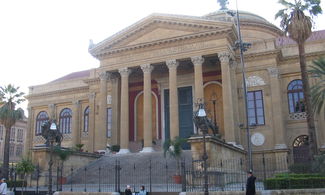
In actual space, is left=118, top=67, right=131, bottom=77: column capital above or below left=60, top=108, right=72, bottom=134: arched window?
above

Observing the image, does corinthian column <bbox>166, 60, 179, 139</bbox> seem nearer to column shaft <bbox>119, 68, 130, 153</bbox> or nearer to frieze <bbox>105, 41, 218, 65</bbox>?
frieze <bbox>105, 41, 218, 65</bbox>

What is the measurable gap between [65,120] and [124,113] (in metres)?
14.1

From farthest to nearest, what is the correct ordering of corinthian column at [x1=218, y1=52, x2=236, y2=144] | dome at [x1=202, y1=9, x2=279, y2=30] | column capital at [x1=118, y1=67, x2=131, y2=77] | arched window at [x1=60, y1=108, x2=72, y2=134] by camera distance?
arched window at [x1=60, y1=108, x2=72, y2=134] < dome at [x1=202, y1=9, x2=279, y2=30] < column capital at [x1=118, y1=67, x2=131, y2=77] < corinthian column at [x1=218, y1=52, x2=236, y2=144]

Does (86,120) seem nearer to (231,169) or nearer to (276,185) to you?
(231,169)

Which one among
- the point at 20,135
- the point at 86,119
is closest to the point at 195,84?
the point at 86,119

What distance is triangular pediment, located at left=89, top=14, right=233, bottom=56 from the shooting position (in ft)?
103

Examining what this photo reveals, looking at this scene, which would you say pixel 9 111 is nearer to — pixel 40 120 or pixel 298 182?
pixel 40 120

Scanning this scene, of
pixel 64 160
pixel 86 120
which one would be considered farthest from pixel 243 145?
pixel 86 120

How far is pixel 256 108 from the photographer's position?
33.4 meters

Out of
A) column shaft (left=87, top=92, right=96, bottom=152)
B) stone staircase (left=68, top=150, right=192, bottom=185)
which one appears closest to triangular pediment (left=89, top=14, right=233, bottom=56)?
column shaft (left=87, top=92, right=96, bottom=152)

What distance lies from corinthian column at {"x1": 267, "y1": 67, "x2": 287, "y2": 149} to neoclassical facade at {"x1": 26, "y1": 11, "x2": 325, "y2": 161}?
3.3 inches

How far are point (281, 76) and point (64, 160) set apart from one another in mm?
20287

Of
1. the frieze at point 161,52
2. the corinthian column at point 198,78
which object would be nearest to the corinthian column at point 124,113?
the frieze at point 161,52

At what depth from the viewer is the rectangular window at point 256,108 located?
33031 millimetres
